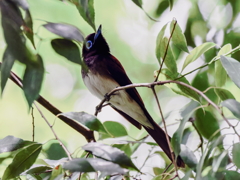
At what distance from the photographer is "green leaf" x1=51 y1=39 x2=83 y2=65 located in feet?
1.33

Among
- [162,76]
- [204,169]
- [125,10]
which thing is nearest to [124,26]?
[125,10]

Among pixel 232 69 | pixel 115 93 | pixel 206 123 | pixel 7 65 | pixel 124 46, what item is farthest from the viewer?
pixel 124 46

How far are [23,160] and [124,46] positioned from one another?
0.61 meters

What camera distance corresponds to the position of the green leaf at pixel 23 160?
56 cm

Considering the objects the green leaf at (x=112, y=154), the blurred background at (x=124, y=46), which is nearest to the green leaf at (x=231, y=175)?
the green leaf at (x=112, y=154)

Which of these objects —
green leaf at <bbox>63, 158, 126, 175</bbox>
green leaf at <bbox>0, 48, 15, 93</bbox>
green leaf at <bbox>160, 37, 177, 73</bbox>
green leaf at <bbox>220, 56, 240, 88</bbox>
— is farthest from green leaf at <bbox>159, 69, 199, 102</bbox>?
green leaf at <bbox>0, 48, 15, 93</bbox>

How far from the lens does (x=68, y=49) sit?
0.42 meters

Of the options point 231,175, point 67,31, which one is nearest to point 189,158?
point 231,175

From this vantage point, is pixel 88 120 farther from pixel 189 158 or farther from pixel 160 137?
pixel 160 137

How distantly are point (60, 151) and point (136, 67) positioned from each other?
1.27ft

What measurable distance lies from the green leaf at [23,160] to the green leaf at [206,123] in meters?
0.38

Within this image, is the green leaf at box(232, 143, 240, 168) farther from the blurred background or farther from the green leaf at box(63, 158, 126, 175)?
the blurred background

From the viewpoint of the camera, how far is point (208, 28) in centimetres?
111

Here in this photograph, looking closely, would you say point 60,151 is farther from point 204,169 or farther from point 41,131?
point 204,169
